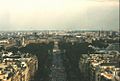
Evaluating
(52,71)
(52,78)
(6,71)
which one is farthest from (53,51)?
(6,71)

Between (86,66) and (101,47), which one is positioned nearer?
(86,66)

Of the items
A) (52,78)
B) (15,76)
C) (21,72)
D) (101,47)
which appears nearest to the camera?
(15,76)

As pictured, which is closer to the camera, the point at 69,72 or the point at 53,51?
the point at 69,72

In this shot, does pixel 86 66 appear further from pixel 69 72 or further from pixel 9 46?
pixel 9 46

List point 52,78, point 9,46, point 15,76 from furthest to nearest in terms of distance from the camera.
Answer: point 9,46
point 52,78
point 15,76

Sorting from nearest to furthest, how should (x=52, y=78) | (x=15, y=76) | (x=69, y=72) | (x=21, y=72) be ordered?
(x=15, y=76) < (x=21, y=72) < (x=52, y=78) < (x=69, y=72)

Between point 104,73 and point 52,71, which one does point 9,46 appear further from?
point 104,73

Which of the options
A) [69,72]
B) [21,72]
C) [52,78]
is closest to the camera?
[21,72]

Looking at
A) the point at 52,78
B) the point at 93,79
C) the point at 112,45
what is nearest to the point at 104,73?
the point at 93,79
